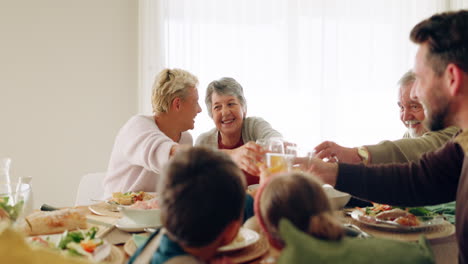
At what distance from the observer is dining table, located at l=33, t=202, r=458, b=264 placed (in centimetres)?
106

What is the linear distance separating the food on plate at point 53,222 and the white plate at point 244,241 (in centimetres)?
52

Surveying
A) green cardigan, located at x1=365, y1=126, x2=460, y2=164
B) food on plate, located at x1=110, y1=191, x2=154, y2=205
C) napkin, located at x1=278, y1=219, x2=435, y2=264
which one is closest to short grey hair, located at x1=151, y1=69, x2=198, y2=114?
food on plate, located at x1=110, y1=191, x2=154, y2=205

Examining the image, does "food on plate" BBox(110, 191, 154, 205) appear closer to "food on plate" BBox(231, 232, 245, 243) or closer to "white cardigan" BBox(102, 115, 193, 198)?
"white cardigan" BBox(102, 115, 193, 198)

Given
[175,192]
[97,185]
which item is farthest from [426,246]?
[97,185]

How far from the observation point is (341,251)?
2.39 feet

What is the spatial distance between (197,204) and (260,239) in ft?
1.27

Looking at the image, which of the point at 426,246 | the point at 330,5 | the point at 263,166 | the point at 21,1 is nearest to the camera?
the point at 426,246

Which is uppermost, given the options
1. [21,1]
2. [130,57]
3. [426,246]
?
[21,1]

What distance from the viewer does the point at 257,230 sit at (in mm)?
1218

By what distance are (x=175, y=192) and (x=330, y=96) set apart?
140 inches

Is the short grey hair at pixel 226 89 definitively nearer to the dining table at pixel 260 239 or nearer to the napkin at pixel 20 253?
the dining table at pixel 260 239

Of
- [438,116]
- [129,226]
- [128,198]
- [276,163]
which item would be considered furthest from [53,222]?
[438,116]

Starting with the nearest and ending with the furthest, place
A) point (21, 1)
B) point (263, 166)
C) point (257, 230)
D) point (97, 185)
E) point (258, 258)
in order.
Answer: point (258, 258)
point (257, 230)
point (263, 166)
point (97, 185)
point (21, 1)

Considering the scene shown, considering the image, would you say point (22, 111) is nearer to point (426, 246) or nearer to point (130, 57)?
point (130, 57)
